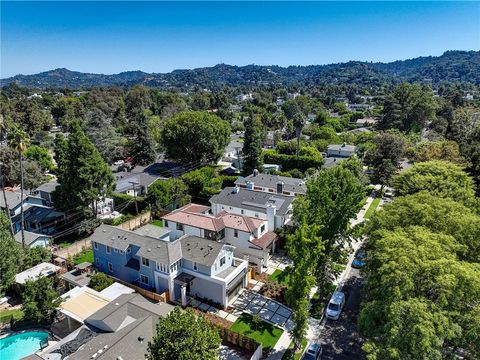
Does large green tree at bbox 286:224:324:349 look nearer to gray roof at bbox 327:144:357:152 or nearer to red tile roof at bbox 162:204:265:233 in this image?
red tile roof at bbox 162:204:265:233

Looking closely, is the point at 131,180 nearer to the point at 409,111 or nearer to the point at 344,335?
the point at 344,335

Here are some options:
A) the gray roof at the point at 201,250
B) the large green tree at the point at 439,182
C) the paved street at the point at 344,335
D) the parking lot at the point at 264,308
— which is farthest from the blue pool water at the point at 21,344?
the large green tree at the point at 439,182

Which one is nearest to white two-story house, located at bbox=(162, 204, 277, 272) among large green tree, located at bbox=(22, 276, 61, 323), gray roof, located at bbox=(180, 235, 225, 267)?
gray roof, located at bbox=(180, 235, 225, 267)

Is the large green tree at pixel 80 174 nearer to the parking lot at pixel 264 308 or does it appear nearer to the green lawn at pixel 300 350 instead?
the parking lot at pixel 264 308

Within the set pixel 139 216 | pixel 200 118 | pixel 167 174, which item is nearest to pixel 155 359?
pixel 139 216

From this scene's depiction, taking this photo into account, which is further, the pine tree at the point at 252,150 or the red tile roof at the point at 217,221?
the pine tree at the point at 252,150

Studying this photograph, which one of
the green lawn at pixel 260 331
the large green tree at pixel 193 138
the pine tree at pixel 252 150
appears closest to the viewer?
the green lawn at pixel 260 331
